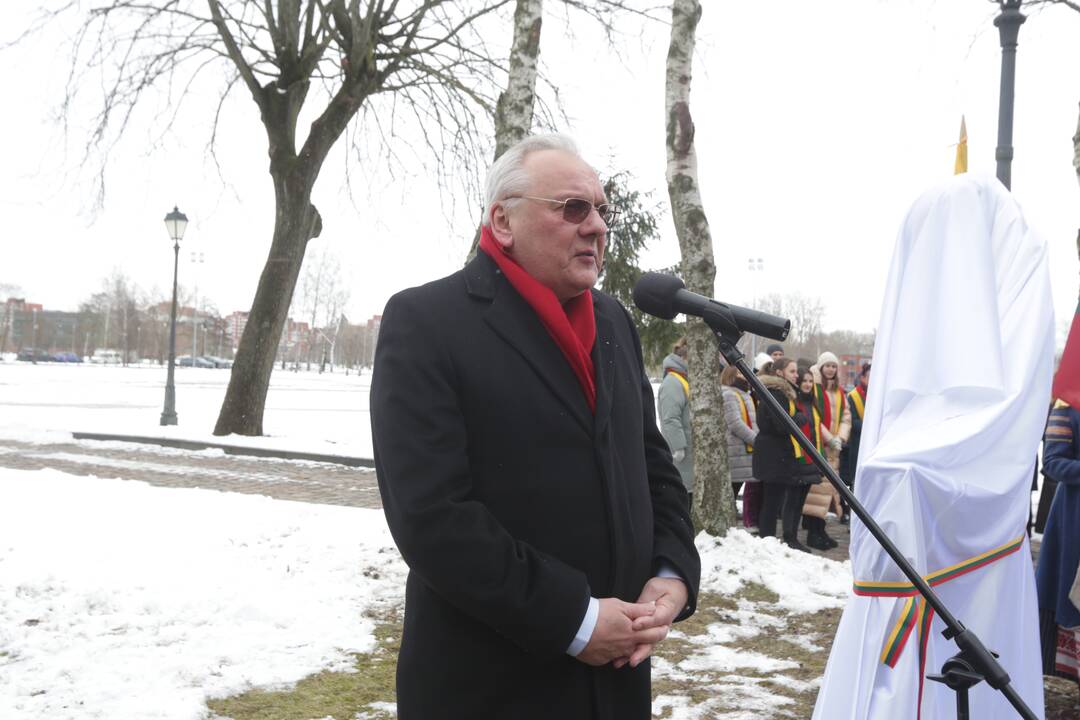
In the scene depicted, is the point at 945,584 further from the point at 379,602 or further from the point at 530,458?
the point at 379,602

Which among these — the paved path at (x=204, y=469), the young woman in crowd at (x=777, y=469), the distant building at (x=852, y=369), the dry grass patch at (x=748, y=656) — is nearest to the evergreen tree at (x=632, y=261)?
the distant building at (x=852, y=369)

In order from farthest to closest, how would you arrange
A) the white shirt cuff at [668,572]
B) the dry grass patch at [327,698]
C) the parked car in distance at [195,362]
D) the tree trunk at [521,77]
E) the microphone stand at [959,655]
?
1. the parked car in distance at [195,362]
2. the tree trunk at [521,77]
3. the dry grass patch at [327,698]
4. the white shirt cuff at [668,572]
5. the microphone stand at [959,655]

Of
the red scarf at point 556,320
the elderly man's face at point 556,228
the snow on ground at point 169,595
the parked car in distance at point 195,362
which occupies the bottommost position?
the snow on ground at point 169,595

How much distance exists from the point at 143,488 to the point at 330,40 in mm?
9620

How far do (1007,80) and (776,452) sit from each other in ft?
12.2

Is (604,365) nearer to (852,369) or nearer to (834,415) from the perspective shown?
(834,415)

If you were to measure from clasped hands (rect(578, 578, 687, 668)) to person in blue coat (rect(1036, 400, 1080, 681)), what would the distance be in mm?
3156

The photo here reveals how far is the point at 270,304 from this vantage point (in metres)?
17.0

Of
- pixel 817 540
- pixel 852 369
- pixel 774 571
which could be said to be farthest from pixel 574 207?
pixel 852 369

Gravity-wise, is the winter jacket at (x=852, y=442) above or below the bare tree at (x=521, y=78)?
below

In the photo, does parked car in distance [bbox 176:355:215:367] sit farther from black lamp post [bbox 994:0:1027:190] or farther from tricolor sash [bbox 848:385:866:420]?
black lamp post [bbox 994:0:1027:190]

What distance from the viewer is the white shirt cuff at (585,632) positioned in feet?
6.72

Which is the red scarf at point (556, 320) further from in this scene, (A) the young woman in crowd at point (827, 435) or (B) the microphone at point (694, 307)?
(A) the young woman in crowd at point (827, 435)

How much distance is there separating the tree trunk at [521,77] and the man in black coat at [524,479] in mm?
5918
